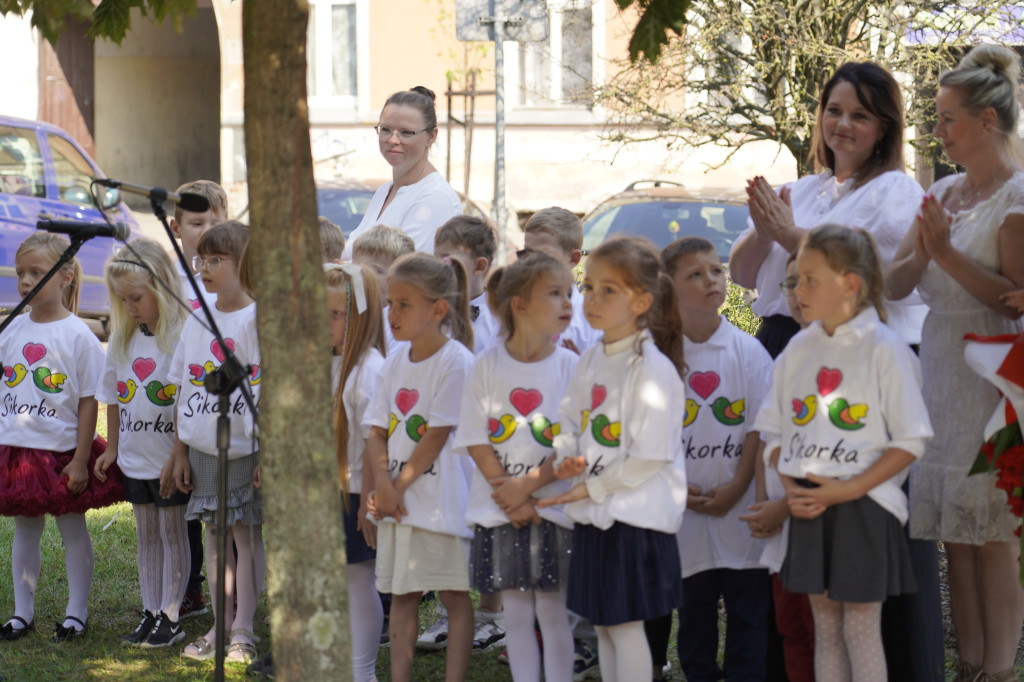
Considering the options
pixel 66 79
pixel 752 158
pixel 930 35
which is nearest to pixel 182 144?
pixel 66 79

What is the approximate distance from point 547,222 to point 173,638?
217 centimetres

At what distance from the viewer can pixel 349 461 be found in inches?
171

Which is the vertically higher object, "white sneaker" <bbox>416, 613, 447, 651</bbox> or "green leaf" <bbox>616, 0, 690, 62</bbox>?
"green leaf" <bbox>616, 0, 690, 62</bbox>

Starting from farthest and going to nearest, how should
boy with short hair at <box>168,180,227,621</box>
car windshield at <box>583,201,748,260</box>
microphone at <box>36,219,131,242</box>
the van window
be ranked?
the van window
car windshield at <box>583,201,748,260</box>
boy with short hair at <box>168,180,227,621</box>
microphone at <box>36,219,131,242</box>

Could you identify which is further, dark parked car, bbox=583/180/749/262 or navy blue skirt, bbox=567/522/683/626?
dark parked car, bbox=583/180/749/262

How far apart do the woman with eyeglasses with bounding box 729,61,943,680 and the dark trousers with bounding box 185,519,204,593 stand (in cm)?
261

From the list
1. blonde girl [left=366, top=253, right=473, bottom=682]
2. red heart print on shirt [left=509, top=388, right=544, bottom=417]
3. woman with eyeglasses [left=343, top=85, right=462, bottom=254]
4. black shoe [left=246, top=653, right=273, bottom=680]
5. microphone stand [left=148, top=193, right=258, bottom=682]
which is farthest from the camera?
woman with eyeglasses [left=343, top=85, right=462, bottom=254]

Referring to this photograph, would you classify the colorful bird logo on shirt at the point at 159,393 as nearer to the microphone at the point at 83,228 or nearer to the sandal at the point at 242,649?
the sandal at the point at 242,649

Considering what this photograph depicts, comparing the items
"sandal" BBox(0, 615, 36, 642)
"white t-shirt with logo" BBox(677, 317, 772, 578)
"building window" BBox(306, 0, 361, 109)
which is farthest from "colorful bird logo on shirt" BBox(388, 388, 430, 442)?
"building window" BBox(306, 0, 361, 109)

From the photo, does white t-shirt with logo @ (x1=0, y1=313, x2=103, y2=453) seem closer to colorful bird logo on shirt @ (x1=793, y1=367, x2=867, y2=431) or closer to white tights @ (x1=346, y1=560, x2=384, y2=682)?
white tights @ (x1=346, y1=560, x2=384, y2=682)

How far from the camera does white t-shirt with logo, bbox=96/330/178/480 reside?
4.85m

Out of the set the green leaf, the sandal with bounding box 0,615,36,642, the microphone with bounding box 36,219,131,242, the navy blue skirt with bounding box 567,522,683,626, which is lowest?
the sandal with bounding box 0,615,36,642

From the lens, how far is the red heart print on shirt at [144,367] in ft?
16.0

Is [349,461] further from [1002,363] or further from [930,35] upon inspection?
[930,35]
